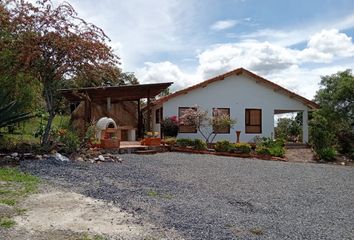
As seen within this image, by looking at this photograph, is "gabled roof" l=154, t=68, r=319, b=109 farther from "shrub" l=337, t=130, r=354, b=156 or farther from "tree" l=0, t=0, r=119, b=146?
"tree" l=0, t=0, r=119, b=146

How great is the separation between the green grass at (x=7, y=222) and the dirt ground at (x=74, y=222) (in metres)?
0.06

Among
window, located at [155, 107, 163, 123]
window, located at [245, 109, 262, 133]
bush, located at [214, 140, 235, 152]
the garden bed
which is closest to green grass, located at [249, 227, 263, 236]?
the garden bed

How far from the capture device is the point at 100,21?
43.1 feet

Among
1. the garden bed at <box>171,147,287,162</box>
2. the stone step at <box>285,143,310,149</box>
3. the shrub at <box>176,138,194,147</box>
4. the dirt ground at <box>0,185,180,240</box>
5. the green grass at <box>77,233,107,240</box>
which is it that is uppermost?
the shrub at <box>176,138,194,147</box>

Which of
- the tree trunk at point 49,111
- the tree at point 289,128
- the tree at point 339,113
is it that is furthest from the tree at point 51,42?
the tree at point 289,128

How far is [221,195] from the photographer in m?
7.71

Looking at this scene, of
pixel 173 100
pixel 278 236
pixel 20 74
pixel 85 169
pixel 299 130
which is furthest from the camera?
pixel 299 130

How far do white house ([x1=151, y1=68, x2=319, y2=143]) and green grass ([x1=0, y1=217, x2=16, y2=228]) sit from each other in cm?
1463

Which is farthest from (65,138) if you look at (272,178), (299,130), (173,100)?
(299,130)

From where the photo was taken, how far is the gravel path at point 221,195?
5648 millimetres

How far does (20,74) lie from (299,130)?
1727 cm

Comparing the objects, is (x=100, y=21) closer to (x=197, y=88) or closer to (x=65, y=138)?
(x=65, y=138)

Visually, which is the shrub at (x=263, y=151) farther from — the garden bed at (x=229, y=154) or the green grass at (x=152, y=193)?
the green grass at (x=152, y=193)

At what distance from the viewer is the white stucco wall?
2008cm
